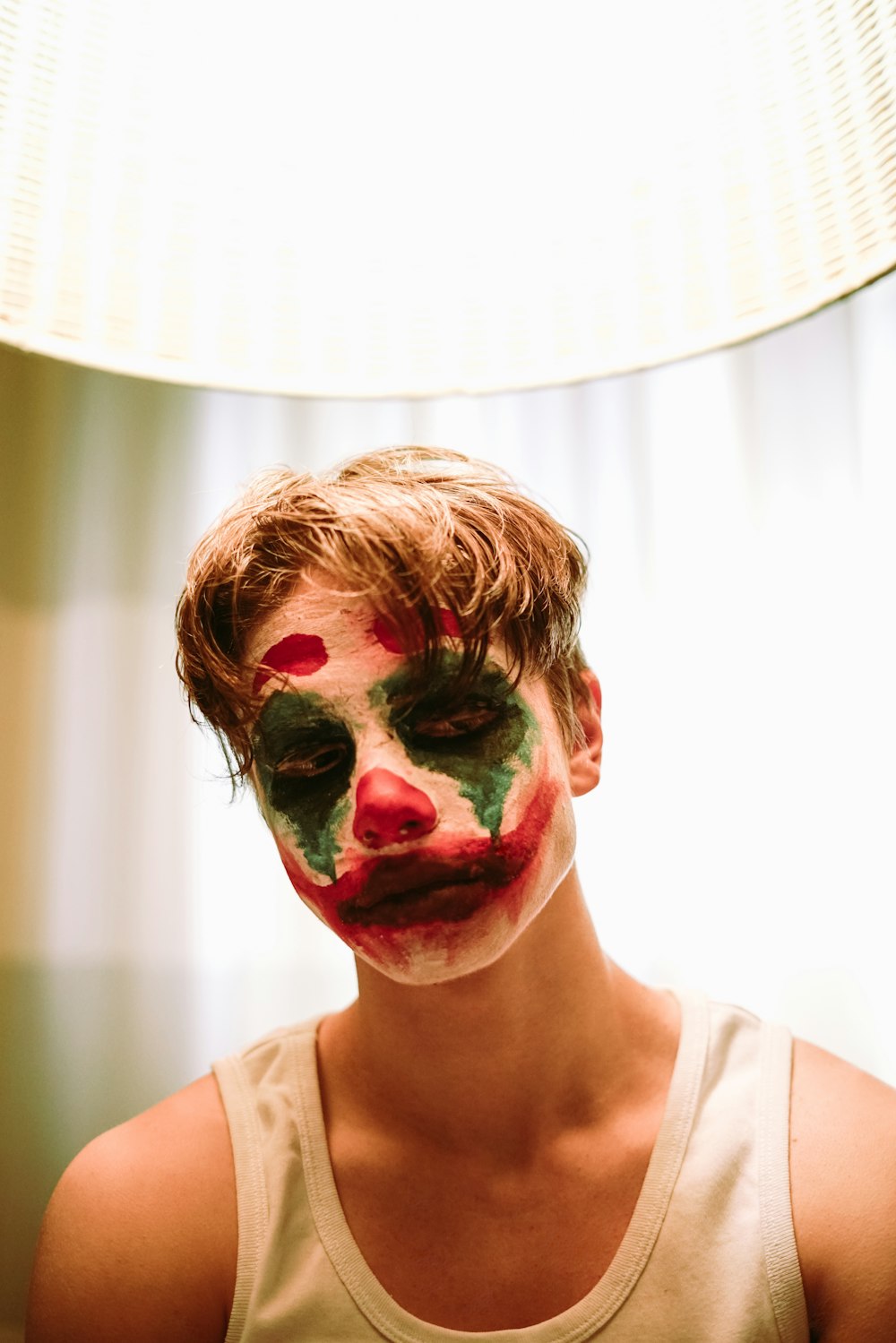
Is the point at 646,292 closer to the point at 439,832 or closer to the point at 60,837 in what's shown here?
the point at 439,832

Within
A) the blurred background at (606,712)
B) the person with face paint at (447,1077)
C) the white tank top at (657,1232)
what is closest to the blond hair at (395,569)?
the person with face paint at (447,1077)

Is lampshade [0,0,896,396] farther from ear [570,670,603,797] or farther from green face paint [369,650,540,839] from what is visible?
ear [570,670,603,797]

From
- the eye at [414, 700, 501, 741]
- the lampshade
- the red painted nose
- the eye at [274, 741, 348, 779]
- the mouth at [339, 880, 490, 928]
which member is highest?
the lampshade

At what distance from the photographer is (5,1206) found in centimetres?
132

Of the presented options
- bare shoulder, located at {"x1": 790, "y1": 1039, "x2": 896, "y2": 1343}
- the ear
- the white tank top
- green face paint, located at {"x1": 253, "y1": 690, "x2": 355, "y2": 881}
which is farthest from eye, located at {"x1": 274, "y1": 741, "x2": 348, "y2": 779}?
bare shoulder, located at {"x1": 790, "y1": 1039, "x2": 896, "y2": 1343}

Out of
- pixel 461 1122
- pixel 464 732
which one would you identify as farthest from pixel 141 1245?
pixel 464 732

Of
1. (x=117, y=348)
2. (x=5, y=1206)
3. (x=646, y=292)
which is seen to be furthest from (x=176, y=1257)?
(x=646, y=292)

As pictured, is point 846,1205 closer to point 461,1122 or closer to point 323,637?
point 461,1122

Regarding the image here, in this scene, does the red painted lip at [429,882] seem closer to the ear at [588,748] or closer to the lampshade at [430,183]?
the ear at [588,748]

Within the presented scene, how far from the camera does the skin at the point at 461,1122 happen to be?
86cm

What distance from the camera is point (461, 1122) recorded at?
1.03 meters

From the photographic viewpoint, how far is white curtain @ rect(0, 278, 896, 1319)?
1376mm

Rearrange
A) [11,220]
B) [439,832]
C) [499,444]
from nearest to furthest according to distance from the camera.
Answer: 1. [11,220]
2. [439,832]
3. [499,444]

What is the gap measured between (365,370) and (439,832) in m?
0.35
